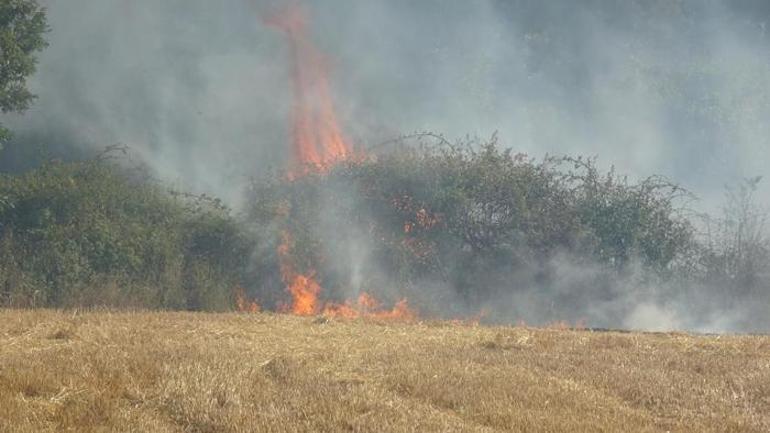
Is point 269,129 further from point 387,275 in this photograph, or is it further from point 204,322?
point 204,322

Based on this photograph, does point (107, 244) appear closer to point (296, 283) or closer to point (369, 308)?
point (296, 283)

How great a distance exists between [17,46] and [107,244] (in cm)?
512

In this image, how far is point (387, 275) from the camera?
22.1m

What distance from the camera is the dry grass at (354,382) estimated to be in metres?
7.05

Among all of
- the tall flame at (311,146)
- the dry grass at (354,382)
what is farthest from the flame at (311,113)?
the dry grass at (354,382)

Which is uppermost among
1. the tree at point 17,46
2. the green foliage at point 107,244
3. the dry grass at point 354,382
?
the tree at point 17,46

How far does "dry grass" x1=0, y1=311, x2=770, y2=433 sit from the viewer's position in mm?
7051

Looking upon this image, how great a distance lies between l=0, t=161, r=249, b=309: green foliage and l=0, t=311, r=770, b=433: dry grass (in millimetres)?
4176

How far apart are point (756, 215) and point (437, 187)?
13.2 m

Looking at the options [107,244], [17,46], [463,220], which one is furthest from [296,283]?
[17,46]

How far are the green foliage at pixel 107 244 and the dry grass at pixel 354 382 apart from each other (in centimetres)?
418

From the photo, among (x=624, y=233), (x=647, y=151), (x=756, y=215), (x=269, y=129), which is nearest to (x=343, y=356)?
(x=624, y=233)

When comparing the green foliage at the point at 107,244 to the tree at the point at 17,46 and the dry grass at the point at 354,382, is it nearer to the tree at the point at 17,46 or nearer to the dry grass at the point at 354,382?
the tree at the point at 17,46

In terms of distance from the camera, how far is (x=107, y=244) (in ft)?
61.0
